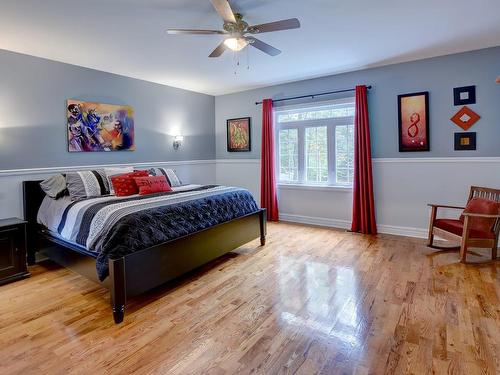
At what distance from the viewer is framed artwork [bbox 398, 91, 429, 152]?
400cm

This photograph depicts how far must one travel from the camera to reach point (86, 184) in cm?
341

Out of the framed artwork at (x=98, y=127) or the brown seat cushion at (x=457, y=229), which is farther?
the framed artwork at (x=98, y=127)

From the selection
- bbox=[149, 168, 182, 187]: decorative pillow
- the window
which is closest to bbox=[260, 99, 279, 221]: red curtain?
the window

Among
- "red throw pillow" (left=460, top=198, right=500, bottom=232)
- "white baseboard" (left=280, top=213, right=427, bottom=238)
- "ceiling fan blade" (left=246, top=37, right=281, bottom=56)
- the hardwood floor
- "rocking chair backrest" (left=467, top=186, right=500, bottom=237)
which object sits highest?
"ceiling fan blade" (left=246, top=37, right=281, bottom=56)

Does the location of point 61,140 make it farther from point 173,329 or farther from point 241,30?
point 173,329

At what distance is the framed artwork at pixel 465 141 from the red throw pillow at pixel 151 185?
12.3ft

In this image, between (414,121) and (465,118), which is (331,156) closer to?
(414,121)

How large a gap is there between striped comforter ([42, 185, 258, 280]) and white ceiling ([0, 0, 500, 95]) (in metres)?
1.68

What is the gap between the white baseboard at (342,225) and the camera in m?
4.21

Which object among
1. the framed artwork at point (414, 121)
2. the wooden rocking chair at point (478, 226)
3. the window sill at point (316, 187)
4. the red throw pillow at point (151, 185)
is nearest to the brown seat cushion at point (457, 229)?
the wooden rocking chair at point (478, 226)

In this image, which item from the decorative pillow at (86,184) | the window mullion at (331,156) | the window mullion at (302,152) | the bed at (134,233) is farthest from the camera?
the window mullion at (302,152)

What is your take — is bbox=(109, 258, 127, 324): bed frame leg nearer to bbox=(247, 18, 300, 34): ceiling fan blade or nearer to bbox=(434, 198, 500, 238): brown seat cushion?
bbox=(247, 18, 300, 34): ceiling fan blade

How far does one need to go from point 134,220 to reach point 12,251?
61.5 inches

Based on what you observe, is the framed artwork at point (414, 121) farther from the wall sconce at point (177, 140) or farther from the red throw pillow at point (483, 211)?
the wall sconce at point (177, 140)
